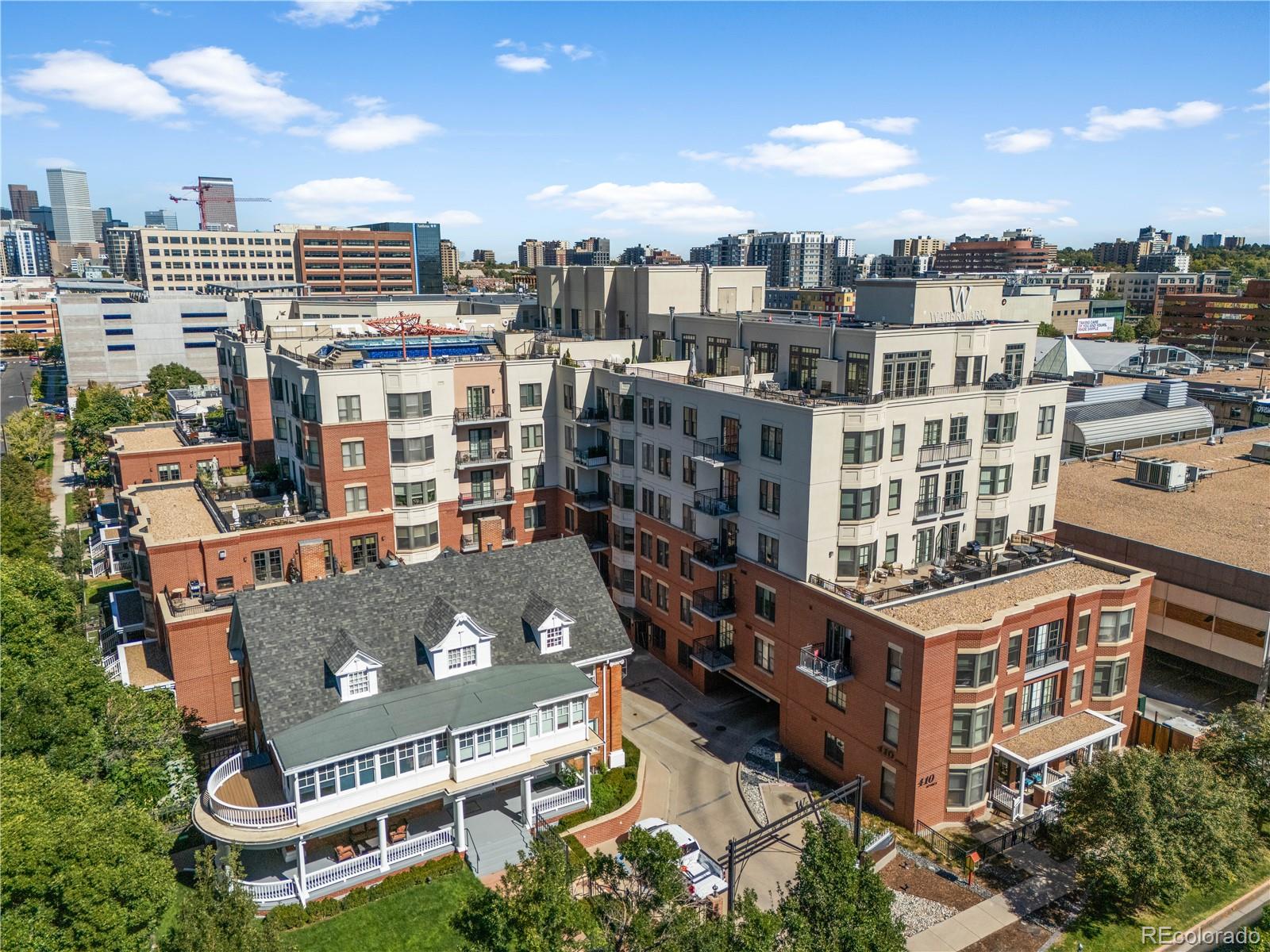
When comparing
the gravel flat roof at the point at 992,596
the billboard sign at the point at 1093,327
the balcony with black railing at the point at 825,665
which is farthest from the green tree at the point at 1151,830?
the billboard sign at the point at 1093,327

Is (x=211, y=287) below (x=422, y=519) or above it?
above

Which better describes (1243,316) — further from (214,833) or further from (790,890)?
(214,833)

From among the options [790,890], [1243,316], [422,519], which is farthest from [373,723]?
[1243,316]

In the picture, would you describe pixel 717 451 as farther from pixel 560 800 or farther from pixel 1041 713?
pixel 1041 713

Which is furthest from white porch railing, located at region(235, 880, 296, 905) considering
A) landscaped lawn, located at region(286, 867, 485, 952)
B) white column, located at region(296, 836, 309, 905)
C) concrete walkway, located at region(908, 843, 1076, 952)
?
concrete walkway, located at region(908, 843, 1076, 952)

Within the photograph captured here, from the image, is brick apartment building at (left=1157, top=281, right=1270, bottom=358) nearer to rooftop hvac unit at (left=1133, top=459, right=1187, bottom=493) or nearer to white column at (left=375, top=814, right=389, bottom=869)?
rooftop hvac unit at (left=1133, top=459, right=1187, bottom=493)

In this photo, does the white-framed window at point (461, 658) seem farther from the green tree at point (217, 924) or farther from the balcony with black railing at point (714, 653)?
the balcony with black railing at point (714, 653)
